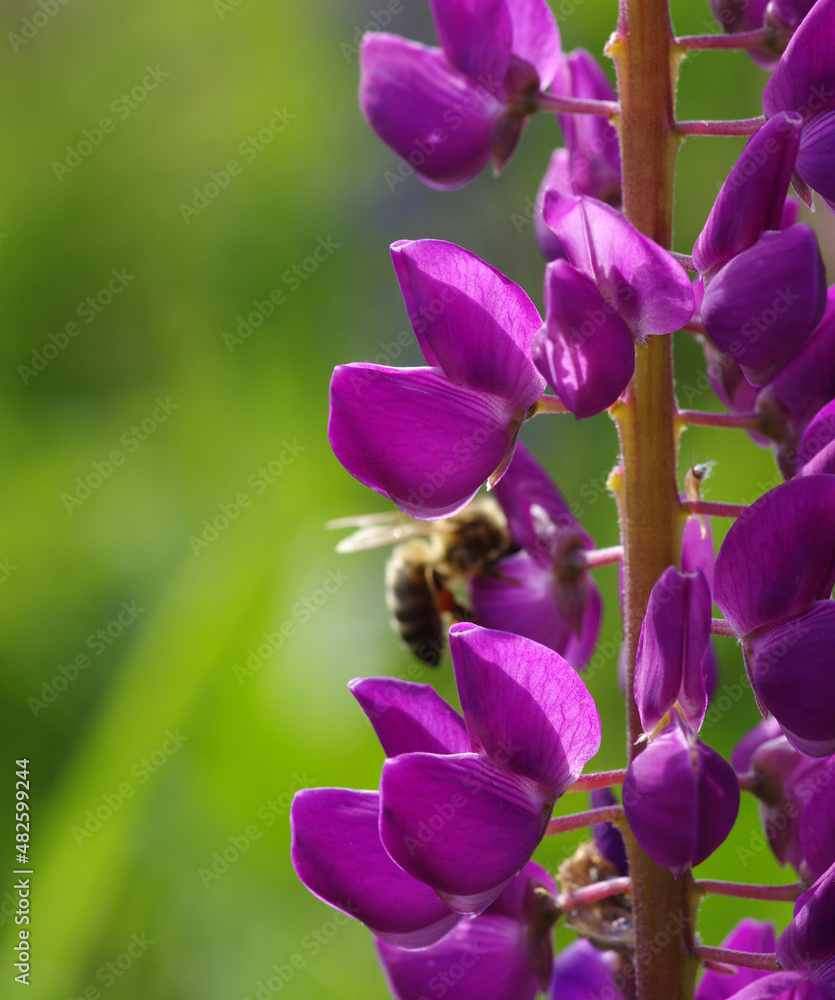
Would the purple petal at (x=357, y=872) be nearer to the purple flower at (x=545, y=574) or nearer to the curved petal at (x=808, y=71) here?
the purple flower at (x=545, y=574)

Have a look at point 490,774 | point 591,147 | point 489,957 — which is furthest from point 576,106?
point 489,957

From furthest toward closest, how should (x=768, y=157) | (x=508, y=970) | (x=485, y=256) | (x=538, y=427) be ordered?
(x=485, y=256) → (x=538, y=427) → (x=508, y=970) → (x=768, y=157)

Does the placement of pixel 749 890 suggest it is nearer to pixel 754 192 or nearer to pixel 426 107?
pixel 754 192

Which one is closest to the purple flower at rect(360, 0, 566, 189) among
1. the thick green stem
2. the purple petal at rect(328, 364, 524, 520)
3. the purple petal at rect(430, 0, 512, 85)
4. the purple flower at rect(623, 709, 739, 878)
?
the purple petal at rect(430, 0, 512, 85)

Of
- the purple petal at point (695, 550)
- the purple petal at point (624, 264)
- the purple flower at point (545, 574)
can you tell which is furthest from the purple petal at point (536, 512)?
the purple petal at point (624, 264)

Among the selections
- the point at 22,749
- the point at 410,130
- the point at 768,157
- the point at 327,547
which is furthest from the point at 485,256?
the point at 768,157

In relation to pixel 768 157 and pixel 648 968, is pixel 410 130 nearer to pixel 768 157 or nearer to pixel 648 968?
pixel 768 157
